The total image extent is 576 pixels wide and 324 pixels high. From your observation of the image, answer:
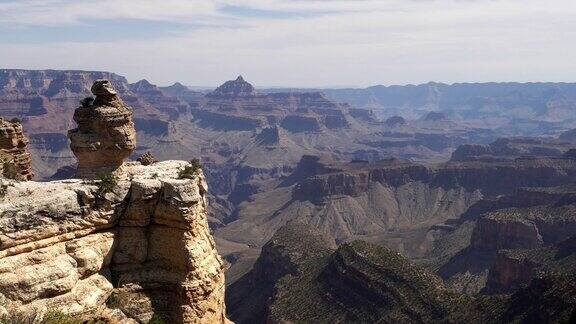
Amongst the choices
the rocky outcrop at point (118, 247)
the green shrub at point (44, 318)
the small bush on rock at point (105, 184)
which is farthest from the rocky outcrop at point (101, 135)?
the green shrub at point (44, 318)

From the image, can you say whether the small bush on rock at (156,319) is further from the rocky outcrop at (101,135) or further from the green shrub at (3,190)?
the green shrub at (3,190)

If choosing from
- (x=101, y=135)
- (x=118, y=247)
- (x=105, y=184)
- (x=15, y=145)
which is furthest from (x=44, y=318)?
(x=15, y=145)

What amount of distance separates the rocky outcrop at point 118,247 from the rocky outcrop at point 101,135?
240 cm

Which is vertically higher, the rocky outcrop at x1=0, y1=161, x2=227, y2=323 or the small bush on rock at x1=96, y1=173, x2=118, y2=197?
the small bush on rock at x1=96, y1=173, x2=118, y2=197

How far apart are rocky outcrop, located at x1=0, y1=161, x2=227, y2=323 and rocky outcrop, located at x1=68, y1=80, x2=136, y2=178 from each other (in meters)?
2.40

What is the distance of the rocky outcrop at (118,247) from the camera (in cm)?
2238

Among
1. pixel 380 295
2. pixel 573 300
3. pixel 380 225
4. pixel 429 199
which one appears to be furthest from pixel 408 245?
pixel 573 300

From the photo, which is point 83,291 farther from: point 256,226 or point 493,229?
point 256,226

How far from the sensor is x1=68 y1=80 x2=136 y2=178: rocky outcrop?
29.4 meters

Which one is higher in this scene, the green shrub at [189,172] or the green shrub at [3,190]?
the green shrub at [189,172]

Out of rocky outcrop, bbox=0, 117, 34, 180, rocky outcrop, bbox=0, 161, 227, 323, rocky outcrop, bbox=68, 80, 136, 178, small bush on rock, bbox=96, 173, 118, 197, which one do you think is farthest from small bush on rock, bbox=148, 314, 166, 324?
rocky outcrop, bbox=0, 117, 34, 180

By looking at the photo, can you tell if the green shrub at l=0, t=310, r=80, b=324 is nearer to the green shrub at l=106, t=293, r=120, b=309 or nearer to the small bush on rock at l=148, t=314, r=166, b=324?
the green shrub at l=106, t=293, r=120, b=309

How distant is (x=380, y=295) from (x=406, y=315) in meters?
6.09

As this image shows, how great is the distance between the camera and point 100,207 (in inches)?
979
